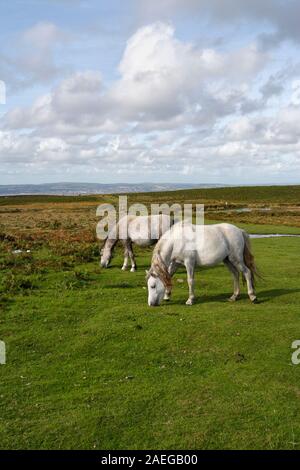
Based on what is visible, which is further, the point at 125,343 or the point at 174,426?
the point at 125,343

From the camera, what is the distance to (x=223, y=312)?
1310 centimetres

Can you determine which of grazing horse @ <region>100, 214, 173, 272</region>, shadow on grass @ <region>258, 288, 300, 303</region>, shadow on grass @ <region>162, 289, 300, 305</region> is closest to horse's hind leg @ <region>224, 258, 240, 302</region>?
shadow on grass @ <region>162, 289, 300, 305</region>

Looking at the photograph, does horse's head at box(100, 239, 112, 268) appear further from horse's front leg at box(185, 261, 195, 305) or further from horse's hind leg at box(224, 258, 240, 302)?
horse's hind leg at box(224, 258, 240, 302)

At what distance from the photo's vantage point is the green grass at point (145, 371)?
747cm

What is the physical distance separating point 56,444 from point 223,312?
725 cm

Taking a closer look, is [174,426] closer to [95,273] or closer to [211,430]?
[211,430]

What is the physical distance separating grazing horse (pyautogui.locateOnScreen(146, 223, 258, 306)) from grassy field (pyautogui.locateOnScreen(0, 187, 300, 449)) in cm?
83

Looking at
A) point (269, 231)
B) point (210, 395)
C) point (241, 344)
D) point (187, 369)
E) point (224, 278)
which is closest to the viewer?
point (210, 395)

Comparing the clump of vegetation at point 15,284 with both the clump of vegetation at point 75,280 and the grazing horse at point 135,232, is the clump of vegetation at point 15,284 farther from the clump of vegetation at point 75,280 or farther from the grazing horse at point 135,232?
the grazing horse at point 135,232

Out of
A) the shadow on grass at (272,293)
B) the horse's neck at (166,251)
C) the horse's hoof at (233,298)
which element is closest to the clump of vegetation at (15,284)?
the horse's neck at (166,251)

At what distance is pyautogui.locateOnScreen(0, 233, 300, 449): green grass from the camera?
7.47 meters

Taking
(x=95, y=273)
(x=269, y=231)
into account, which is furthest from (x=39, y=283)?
(x=269, y=231)

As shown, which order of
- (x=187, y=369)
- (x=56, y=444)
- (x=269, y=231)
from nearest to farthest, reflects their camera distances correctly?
(x=56, y=444) → (x=187, y=369) → (x=269, y=231)

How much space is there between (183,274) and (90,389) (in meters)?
11.5
